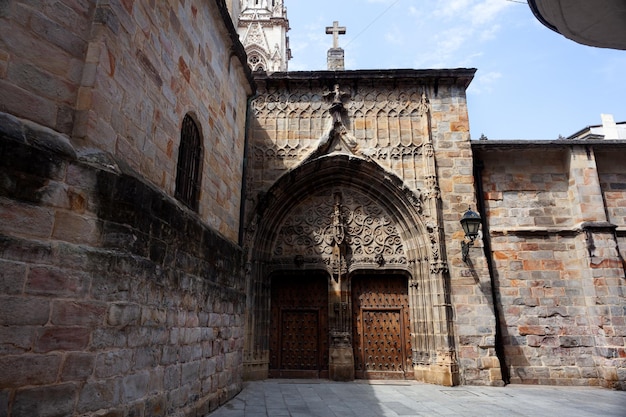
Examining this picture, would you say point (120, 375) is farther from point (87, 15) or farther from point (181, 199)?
point (87, 15)

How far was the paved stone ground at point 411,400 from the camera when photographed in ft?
17.5

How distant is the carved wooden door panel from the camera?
8461 mm

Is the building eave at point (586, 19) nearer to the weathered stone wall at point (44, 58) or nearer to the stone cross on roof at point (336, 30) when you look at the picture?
the weathered stone wall at point (44, 58)

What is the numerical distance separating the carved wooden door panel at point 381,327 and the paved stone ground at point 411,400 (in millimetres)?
531

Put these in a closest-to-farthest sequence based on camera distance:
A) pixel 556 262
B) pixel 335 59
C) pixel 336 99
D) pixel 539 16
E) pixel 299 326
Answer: pixel 539 16 < pixel 556 262 < pixel 299 326 < pixel 336 99 < pixel 335 59

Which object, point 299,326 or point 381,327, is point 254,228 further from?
point 381,327

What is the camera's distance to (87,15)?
3281 mm

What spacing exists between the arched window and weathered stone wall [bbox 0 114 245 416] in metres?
0.60

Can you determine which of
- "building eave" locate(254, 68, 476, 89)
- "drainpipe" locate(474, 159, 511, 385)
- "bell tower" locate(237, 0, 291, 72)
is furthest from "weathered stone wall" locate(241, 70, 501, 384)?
"bell tower" locate(237, 0, 291, 72)

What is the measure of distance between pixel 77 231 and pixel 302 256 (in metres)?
6.26

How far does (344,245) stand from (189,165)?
460cm

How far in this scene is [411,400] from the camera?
6.23m

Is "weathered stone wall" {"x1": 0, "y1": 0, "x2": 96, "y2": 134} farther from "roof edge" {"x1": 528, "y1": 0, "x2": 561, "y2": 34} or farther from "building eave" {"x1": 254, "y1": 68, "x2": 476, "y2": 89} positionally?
"building eave" {"x1": 254, "y1": 68, "x2": 476, "y2": 89}

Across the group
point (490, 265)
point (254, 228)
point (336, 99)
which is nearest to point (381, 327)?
point (490, 265)
